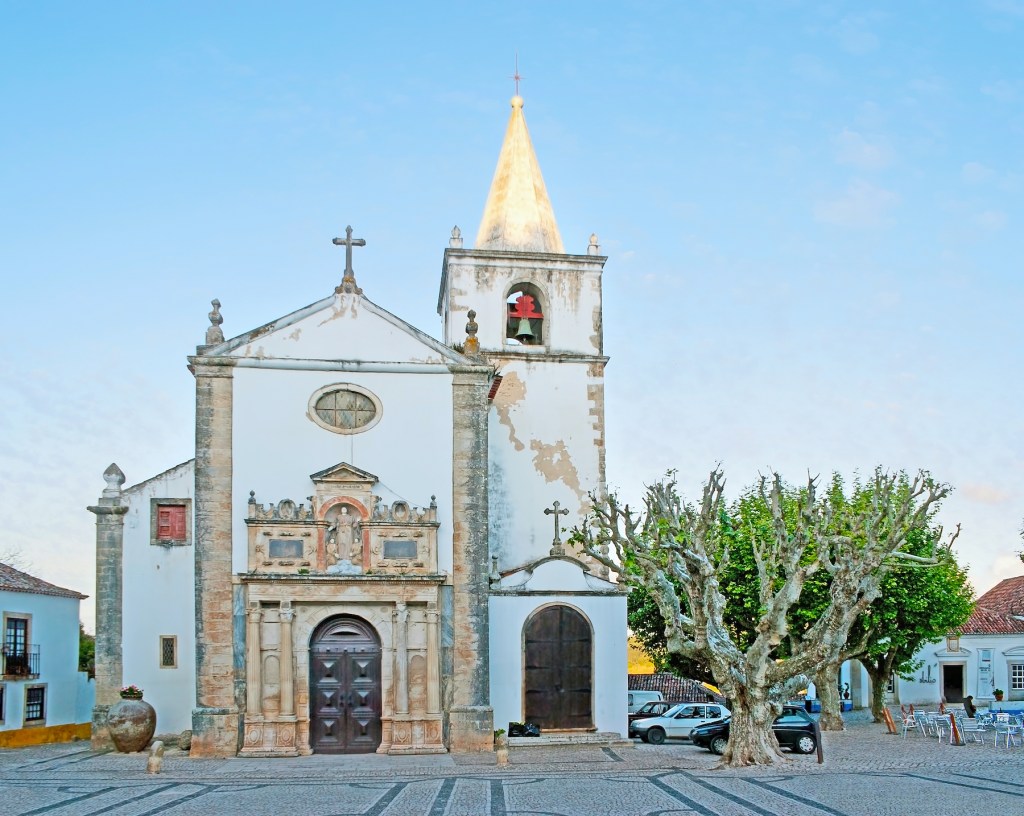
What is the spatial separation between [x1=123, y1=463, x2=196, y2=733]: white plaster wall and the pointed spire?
36.7 feet

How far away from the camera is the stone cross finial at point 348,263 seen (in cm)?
2694

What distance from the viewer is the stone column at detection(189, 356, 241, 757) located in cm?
2419

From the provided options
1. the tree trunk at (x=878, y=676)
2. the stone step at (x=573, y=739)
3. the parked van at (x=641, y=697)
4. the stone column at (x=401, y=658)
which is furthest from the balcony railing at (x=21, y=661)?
the tree trunk at (x=878, y=676)

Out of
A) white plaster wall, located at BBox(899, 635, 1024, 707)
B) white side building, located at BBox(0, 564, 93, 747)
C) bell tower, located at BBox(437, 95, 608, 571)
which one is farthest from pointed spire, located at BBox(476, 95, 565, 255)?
white plaster wall, located at BBox(899, 635, 1024, 707)

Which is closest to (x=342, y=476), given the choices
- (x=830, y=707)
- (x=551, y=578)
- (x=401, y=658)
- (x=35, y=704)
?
(x=401, y=658)

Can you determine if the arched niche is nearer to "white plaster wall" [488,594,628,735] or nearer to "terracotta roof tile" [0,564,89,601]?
"white plaster wall" [488,594,628,735]

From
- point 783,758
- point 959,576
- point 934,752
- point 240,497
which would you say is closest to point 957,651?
point 959,576

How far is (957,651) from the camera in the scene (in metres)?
51.7

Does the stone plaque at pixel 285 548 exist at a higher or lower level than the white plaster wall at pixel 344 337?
lower

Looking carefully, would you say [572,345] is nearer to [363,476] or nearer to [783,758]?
[363,476]

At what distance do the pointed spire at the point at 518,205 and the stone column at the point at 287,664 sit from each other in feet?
41.7

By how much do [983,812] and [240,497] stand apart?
1642 cm

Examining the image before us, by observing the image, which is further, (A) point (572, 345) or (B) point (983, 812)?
(A) point (572, 345)

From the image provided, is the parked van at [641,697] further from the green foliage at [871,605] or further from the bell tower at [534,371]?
the bell tower at [534,371]
